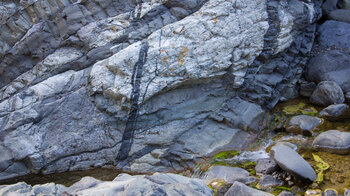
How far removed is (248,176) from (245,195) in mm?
779

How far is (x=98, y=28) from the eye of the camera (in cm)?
569

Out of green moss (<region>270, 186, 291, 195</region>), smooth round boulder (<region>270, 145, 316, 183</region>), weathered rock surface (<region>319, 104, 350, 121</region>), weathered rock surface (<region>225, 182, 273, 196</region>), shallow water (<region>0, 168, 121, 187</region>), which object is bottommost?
weathered rock surface (<region>319, 104, 350, 121</region>)

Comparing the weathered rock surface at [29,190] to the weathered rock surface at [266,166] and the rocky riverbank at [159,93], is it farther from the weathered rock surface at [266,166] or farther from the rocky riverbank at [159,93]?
the weathered rock surface at [266,166]

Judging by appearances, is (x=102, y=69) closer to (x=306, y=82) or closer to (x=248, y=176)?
(x=248, y=176)

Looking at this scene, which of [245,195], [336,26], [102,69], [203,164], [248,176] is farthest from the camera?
[336,26]

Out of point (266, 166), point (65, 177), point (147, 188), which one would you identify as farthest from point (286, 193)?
point (65, 177)

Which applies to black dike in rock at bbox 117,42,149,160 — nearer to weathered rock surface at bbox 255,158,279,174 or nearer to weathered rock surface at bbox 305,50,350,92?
weathered rock surface at bbox 255,158,279,174

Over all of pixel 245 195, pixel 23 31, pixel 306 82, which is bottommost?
pixel 306 82

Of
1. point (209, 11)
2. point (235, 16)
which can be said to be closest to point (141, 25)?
point (209, 11)

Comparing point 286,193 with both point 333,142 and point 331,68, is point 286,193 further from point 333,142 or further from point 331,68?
point 331,68

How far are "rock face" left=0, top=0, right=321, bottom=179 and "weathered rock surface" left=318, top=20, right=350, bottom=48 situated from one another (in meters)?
1.66

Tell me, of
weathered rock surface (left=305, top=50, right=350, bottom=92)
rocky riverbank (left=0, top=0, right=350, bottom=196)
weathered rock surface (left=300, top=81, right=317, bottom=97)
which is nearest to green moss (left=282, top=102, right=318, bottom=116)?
rocky riverbank (left=0, top=0, right=350, bottom=196)

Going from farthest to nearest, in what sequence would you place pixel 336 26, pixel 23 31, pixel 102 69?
1. pixel 336 26
2. pixel 23 31
3. pixel 102 69

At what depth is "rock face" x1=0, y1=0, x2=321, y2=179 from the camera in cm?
512
